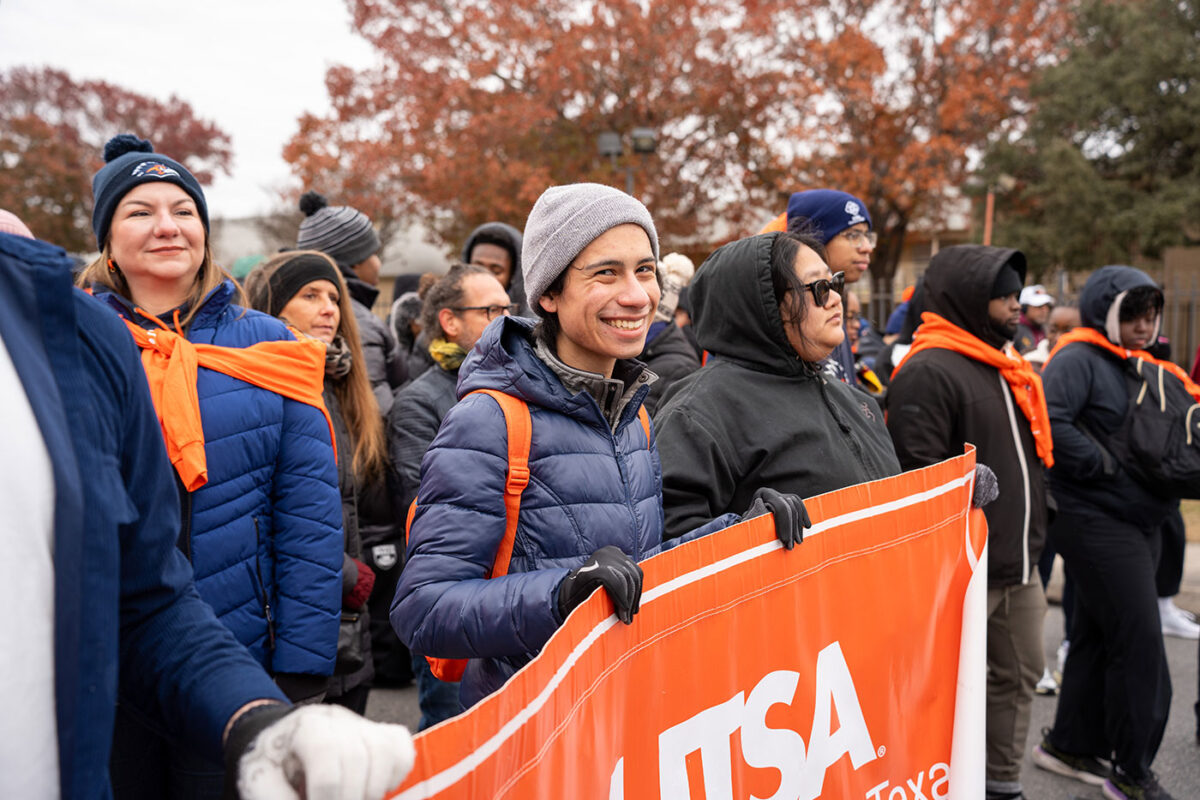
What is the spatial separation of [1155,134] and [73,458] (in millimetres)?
26699

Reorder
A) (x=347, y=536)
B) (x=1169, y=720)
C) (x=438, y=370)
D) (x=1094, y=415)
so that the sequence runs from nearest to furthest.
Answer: (x=347, y=536) < (x=438, y=370) < (x=1094, y=415) < (x=1169, y=720)

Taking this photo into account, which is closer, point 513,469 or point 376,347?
point 513,469

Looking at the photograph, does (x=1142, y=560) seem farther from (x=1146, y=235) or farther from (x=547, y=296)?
(x=1146, y=235)

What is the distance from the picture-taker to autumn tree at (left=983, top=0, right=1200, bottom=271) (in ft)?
73.2

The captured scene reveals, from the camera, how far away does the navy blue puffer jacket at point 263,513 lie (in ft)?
7.75

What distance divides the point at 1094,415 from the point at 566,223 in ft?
10.4

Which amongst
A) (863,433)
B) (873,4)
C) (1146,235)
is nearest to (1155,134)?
(1146,235)

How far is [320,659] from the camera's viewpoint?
2.56 metres

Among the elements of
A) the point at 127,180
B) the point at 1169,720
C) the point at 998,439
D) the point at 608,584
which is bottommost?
the point at 1169,720

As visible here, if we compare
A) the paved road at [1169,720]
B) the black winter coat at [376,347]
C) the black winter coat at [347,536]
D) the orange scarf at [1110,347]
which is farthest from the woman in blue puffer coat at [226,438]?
the orange scarf at [1110,347]

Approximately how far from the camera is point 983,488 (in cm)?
298

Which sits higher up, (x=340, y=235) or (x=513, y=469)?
(x=340, y=235)

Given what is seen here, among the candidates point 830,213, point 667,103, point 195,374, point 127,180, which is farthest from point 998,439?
point 667,103

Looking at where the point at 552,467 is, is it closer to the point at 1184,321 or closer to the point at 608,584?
the point at 608,584
